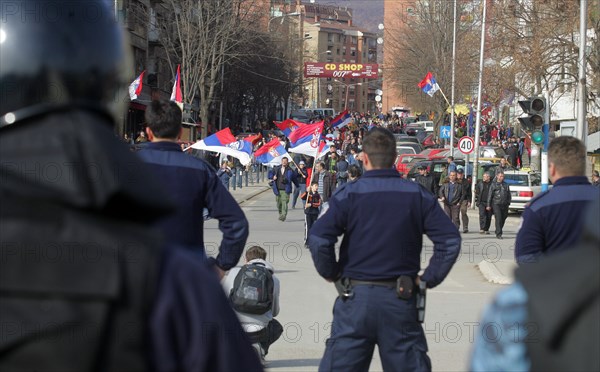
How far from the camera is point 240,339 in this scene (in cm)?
173

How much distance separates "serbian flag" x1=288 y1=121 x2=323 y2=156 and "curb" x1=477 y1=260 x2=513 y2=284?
36.8 ft

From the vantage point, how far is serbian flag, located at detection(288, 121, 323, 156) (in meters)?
26.7

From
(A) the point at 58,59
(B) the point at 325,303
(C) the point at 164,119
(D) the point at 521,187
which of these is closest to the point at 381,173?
(C) the point at 164,119

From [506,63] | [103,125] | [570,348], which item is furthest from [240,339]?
[506,63]

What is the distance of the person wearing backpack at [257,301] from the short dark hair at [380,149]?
6.54 feet

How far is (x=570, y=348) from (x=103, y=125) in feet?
2.72

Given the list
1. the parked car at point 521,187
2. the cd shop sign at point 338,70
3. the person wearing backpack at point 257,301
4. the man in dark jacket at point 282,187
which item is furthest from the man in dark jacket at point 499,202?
the cd shop sign at point 338,70

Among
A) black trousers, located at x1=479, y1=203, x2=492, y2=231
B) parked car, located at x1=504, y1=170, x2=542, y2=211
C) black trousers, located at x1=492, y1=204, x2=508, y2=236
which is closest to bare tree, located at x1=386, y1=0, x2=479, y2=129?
parked car, located at x1=504, y1=170, x2=542, y2=211

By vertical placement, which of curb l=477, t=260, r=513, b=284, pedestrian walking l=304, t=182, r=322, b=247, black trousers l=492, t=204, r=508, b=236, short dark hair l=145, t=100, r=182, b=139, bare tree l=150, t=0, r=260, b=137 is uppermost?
bare tree l=150, t=0, r=260, b=137

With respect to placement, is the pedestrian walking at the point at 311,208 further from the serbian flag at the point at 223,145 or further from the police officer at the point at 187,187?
the police officer at the point at 187,187

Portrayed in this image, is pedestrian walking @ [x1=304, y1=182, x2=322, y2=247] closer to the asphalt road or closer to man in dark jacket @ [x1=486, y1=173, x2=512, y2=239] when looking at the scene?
the asphalt road

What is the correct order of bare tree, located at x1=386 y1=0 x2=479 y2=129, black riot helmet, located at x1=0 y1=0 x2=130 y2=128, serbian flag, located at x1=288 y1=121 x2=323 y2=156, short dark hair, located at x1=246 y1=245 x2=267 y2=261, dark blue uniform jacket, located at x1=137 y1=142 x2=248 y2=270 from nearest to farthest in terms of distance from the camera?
1. black riot helmet, located at x1=0 y1=0 x2=130 y2=128
2. dark blue uniform jacket, located at x1=137 y1=142 x2=248 y2=270
3. short dark hair, located at x1=246 y1=245 x2=267 y2=261
4. serbian flag, located at x1=288 y1=121 x2=323 y2=156
5. bare tree, located at x1=386 y1=0 x2=479 y2=129

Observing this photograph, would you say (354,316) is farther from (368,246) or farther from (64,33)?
(64,33)

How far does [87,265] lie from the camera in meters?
1.51
